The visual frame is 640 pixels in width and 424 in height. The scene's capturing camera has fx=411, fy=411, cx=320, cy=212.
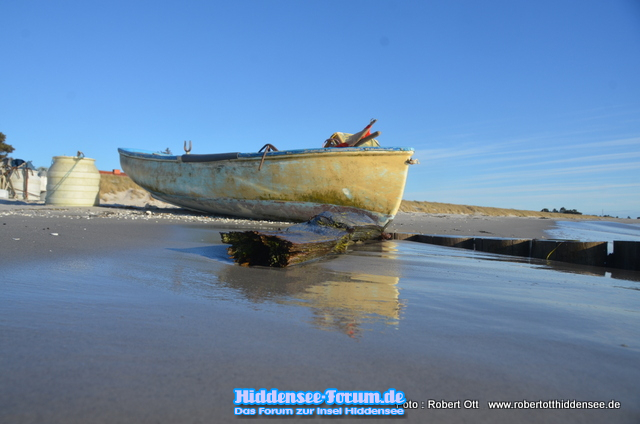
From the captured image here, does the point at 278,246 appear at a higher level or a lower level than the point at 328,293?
higher

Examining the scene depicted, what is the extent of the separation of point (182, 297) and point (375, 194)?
734 cm

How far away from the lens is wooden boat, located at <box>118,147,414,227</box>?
29.7ft

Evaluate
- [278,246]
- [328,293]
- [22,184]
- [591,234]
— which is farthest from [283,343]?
[22,184]

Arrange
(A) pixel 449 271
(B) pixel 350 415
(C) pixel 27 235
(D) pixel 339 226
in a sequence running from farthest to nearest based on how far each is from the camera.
→ (D) pixel 339 226 < (C) pixel 27 235 < (A) pixel 449 271 < (B) pixel 350 415

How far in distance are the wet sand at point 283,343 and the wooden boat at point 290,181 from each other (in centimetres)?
619

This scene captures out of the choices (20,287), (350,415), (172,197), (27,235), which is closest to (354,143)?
(172,197)

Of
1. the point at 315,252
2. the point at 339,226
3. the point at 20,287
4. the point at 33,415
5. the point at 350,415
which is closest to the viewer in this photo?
the point at 33,415

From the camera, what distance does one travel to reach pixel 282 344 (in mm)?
1469

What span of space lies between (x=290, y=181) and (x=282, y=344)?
27.7 feet

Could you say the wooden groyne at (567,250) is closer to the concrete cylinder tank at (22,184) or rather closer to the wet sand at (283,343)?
the wet sand at (283,343)

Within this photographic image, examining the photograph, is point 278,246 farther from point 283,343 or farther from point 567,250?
point 567,250

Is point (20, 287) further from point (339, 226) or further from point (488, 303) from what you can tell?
point (339, 226)

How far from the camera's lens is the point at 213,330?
1593mm

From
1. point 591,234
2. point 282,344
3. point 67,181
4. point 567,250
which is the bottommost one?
point 282,344
